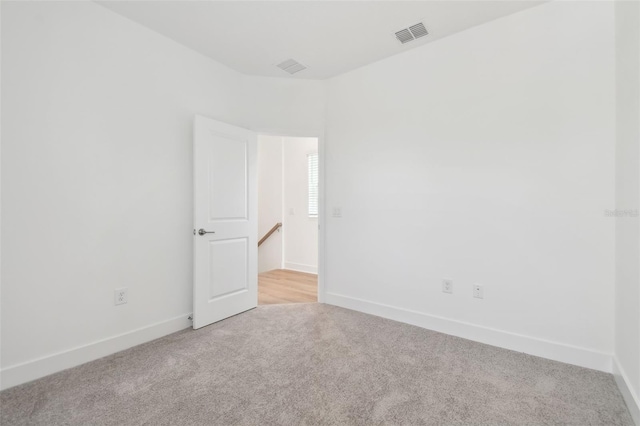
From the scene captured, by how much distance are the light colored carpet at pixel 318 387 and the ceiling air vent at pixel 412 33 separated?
2.68 metres

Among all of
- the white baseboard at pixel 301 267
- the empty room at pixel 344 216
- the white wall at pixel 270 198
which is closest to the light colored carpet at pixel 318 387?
the empty room at pixel 344 216

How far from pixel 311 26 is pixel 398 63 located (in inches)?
39.4

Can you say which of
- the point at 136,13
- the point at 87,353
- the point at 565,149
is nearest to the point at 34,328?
the point at 87,353

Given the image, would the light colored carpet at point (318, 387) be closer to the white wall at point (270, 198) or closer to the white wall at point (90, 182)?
the white wall at point (90, 182)

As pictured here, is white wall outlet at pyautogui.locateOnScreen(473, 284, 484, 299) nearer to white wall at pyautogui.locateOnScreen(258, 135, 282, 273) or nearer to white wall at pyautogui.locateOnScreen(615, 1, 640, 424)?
white wall at pyautogui.locateOnScreen(615, 1, 640, 424)

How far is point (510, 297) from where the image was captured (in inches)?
89.4

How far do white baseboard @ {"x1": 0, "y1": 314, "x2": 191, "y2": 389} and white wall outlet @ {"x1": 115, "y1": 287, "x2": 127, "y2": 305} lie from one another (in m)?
0.26

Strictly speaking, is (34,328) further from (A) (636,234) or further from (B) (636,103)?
(B) (636,103)

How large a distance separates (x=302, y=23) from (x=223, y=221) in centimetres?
195

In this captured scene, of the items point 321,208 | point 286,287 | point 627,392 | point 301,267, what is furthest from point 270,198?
point 627,392

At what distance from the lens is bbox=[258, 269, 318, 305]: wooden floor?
361 centimetres

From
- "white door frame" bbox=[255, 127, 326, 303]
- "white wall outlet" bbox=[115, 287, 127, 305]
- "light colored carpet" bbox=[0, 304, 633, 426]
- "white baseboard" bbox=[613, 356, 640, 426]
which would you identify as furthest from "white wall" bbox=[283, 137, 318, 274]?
"white baseboard" bbox=[613, 356, 640, 426]

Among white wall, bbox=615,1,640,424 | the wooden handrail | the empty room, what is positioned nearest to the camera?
white wall, bbox=615,1,640,424

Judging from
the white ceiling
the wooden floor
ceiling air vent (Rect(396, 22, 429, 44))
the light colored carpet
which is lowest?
the wooden floor
